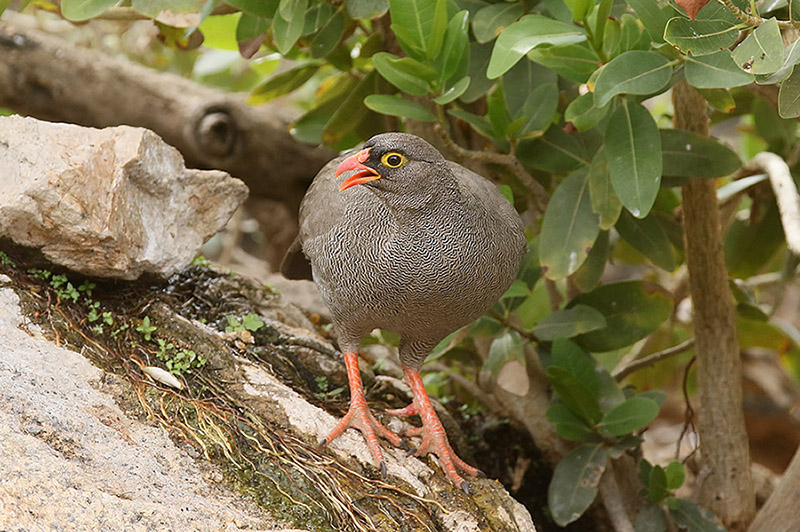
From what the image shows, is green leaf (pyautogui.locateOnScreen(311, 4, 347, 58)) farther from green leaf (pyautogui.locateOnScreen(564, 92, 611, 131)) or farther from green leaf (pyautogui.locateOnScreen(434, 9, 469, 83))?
green leaf (pyautogui.locateOnScreen(564, 92, 611, 131))

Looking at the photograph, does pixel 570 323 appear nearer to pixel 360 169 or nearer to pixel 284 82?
pixel 360 169

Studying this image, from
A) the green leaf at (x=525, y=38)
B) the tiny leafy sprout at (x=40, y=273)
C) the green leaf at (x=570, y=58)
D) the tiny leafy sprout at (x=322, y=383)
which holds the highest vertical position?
the green leaf at (x=525, y=38)

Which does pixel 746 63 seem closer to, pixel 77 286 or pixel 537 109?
pixel 537 109

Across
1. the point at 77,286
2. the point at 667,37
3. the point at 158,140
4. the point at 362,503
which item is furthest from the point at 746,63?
the point at 77,286

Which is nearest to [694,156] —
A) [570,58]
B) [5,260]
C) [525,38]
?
[570,58]

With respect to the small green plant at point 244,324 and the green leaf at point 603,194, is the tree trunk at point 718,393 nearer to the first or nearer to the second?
the green leaf at point 603,194

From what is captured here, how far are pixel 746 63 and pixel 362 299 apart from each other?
1.55 metres

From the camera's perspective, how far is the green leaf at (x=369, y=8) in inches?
137

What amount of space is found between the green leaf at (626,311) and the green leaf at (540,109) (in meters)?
0.94

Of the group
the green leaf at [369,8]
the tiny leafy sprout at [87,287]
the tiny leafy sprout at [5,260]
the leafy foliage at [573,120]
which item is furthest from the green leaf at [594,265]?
the tiny leafy sprout at [5,260]

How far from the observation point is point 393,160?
9.82ft

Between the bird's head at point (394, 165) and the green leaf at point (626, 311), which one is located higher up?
the bird's head at point (394, 165)

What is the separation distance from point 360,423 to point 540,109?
1554 mm

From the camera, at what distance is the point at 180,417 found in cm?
285
